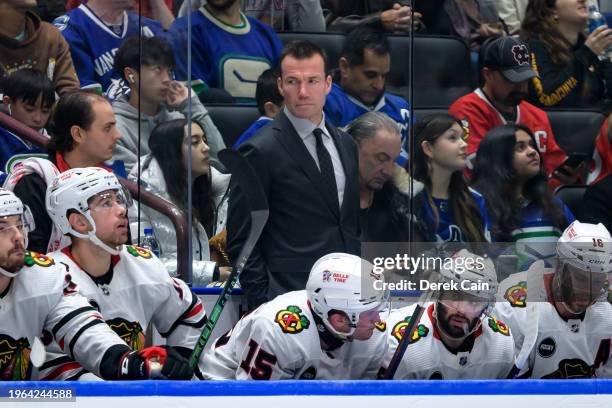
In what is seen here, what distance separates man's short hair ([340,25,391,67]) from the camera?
4180 mm

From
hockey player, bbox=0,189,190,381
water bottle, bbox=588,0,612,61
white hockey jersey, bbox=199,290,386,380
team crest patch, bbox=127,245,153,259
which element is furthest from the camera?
water bottle, bbox=588,0,612,61

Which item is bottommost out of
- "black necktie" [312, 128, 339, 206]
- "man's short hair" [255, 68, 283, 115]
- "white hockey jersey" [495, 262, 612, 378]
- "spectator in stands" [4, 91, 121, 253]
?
"white hockey jersey" [495, 262, 612, 378]

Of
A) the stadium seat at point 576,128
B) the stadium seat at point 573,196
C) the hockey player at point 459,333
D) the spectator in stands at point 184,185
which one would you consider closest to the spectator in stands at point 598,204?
the stadium seat at point 573,196

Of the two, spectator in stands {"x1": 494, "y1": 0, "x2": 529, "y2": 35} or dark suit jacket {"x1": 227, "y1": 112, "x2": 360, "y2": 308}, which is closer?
dark suit jacket {"x1": 227, "y1": 112, "x2": 360, "y2": 308}

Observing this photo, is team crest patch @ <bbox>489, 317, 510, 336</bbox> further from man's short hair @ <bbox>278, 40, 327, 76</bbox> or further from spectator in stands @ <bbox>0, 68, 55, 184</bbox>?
spectator in stands @ <bbox>0, 68, 55, 184</bbox>

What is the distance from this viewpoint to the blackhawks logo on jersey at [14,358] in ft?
11.9

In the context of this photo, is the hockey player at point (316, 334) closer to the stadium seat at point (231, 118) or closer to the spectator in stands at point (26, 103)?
the stadium seat at point (231, 118)

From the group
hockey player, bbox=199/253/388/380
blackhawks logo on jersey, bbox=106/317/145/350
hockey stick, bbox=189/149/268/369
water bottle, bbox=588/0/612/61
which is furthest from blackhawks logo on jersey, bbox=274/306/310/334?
water bottle, bbox=588/0/612/61

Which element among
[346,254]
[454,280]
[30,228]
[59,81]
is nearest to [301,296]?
[346,254]

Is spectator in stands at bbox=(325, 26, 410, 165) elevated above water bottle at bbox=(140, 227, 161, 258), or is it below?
above

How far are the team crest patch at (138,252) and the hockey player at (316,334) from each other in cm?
31

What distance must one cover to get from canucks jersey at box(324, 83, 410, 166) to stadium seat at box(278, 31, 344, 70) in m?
0.08

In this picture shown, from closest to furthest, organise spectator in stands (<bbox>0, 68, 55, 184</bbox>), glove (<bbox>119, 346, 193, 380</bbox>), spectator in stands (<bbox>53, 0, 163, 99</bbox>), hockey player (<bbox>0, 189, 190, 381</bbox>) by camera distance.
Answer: glove (<bbox>119, 346, 193, 380</bbox>) → hockey player (<bbox>0, 189, 190, 381</bbox>) → spectator in stands (<bbox>0, 68, 55, 184</bbox>) → spectator in stands (<bbox>53, 0, 163, 99</bbox>)

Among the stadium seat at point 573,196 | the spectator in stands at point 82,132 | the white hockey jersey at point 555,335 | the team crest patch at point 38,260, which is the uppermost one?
the spectator in stands at point 82,132
